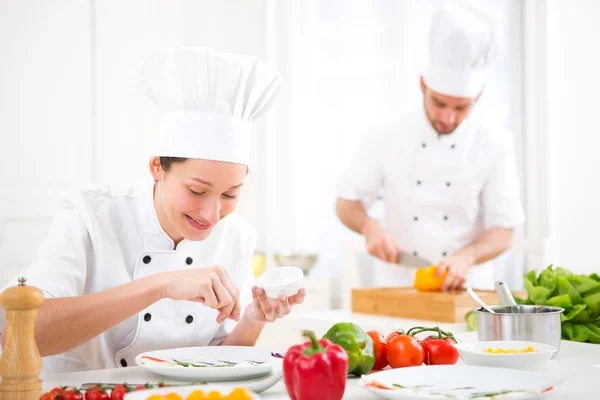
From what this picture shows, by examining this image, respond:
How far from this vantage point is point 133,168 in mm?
4410

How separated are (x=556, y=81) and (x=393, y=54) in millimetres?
1135

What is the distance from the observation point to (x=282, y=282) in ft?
5.36

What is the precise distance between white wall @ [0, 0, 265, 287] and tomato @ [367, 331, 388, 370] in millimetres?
2748

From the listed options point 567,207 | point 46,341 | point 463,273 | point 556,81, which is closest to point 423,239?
point 463,273

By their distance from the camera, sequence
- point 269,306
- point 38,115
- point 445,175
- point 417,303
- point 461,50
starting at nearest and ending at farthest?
point 269,306, point 417,303, point 461,50, point 445,175, point 38,115

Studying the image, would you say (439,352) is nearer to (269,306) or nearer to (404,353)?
(404,353)

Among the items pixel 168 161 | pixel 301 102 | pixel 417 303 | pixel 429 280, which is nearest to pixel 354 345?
pixel 168 161

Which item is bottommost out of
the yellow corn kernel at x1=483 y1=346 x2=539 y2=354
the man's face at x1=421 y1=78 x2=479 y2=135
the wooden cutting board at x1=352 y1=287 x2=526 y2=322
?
Result: the wooden cutting board at x1=352 y1=287 x2=526 y2=322

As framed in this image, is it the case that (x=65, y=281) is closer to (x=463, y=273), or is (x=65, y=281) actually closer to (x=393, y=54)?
(x=463, y=273)

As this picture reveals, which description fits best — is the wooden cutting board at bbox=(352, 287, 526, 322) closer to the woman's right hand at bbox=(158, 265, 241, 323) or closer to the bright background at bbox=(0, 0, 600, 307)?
the woman's right hand at bbox=(158, 265, 241, 323)

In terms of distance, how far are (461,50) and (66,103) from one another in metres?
2.12

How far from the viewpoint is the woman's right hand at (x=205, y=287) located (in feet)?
5.25

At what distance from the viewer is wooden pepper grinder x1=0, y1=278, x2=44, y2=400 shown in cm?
118

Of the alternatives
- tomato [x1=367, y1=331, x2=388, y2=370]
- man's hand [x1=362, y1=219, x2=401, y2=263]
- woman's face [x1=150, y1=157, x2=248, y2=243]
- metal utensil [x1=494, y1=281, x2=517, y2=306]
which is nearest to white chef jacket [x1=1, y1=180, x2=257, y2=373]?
woman's face [x1=150, y1=157, x2=248, y2=243]
